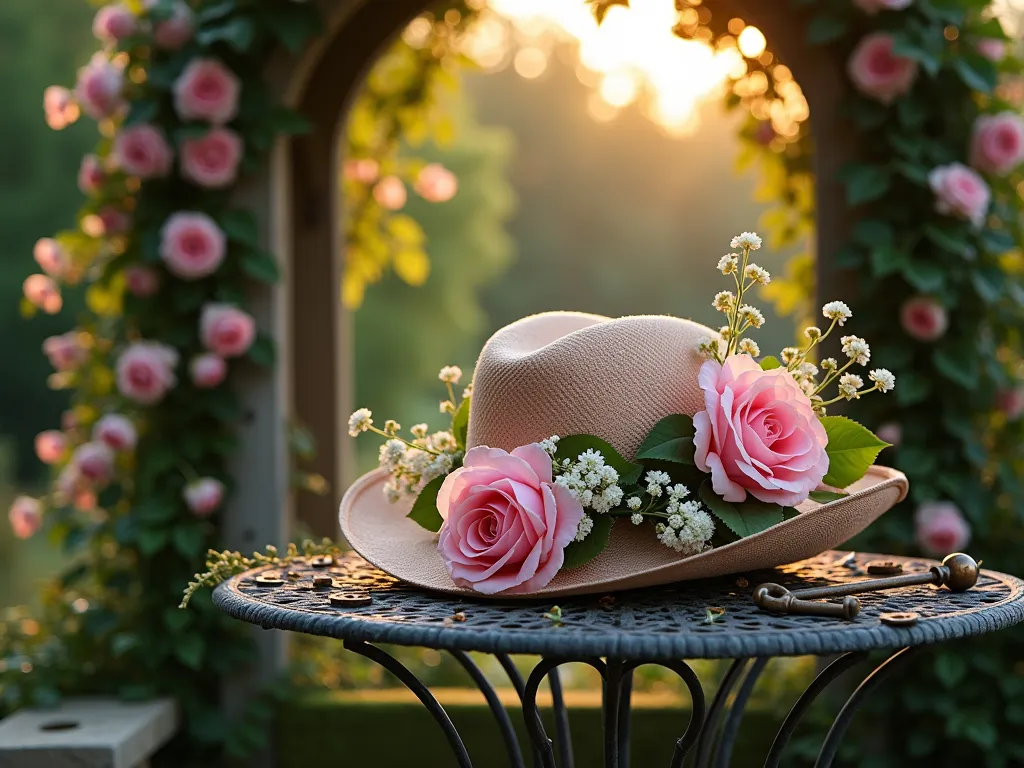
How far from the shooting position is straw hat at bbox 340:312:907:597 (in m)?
1.30

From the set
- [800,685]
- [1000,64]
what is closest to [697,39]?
[1000,64]

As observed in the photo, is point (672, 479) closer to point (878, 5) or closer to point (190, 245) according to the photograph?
point (878, 5)

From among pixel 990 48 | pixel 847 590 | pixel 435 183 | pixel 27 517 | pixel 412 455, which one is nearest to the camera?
pixel 847 590

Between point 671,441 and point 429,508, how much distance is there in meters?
0.35

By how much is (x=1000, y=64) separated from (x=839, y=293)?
26.1 inches

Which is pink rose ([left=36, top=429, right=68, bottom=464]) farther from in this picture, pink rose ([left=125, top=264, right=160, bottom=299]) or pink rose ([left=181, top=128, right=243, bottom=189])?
pink rose ([left=181, top=128, right=243, bottom=189])

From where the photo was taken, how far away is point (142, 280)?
2830 mm

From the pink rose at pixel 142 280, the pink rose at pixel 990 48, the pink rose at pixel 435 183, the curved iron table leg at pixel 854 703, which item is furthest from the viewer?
the pink rose at pixel 435 183

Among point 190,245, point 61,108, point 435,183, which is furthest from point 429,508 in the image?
point 435,183

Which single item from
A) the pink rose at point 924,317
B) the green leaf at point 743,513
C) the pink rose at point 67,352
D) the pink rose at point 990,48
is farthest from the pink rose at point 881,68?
the pink rose at point 67,352

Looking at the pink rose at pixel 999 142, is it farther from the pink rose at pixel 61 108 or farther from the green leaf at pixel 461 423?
the pink rose at pixel 61 108

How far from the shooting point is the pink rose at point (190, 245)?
8.96 feet

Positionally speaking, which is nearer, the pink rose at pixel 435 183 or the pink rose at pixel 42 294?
the pink rose at pixel 42 294

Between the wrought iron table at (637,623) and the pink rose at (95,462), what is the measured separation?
1.30 m
